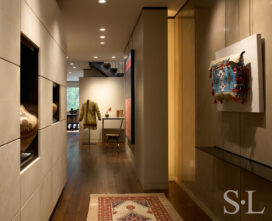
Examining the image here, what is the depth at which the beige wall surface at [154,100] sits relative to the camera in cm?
446

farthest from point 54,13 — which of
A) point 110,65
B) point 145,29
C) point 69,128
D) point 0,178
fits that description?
point 69,128

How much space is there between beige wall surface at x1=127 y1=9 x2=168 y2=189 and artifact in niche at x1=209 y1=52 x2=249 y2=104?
1.84 m

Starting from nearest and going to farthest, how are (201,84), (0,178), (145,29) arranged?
1. (0,178)
2. (201,84)
3. (145,29)

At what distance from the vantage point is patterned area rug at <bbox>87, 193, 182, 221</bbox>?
327cm

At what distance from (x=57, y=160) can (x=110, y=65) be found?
8125 millimetres

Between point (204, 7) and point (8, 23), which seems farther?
point (204, 7)

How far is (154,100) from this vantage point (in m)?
4.49

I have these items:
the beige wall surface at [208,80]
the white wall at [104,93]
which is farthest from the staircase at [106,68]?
the beige wall surface at [208,80]

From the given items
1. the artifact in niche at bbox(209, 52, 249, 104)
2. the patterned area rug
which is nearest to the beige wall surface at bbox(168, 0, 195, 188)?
the patterned area rug

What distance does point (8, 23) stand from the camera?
1.71 metres

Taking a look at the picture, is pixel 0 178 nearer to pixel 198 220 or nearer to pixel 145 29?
pixel 198 220

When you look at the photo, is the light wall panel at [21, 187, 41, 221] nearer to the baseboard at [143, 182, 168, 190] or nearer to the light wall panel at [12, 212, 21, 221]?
the light wall panel at [12, 212, 21, 221]

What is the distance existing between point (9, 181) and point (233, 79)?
6.24 feet

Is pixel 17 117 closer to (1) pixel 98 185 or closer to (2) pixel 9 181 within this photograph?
(2) pixel 9 181
